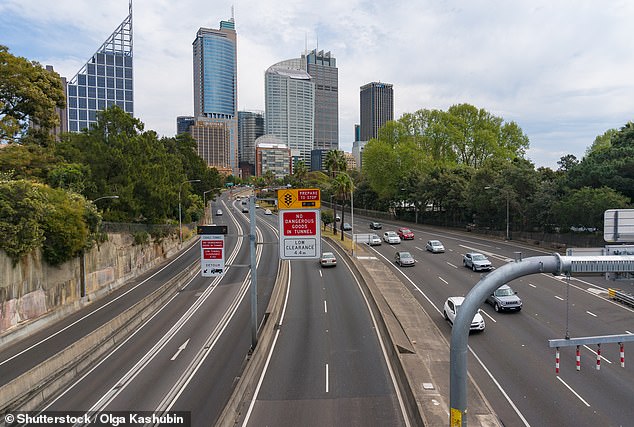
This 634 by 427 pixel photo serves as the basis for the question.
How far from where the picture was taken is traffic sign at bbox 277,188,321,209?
1859 centimetres

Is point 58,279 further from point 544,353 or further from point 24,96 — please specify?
point 544,353

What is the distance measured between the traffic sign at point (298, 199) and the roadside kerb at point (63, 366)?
12.2 metres

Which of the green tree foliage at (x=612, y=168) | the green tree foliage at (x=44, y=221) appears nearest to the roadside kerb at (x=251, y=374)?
the green tree foliage at (x=44, y=221)

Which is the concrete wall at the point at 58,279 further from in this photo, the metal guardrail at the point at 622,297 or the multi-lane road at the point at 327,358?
the metal guardrail at the point at 622,297

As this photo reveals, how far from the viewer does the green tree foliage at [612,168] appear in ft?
142

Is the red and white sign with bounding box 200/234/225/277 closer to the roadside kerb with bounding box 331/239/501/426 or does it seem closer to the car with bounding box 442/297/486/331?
the roadside kerb with bounding box 331/239/501/426

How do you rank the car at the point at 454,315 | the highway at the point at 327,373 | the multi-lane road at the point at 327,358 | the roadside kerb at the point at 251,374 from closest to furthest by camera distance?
the roadside kerb at the point at 251,374 < the highway at the point at 327,373 < the multi-lane road at the point at 327,358 < the car at the point at 454,315

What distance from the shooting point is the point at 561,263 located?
280 inches

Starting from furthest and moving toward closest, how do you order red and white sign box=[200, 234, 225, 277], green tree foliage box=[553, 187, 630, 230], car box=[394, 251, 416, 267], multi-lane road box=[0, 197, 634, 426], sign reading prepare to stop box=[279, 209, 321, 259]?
car box=[394, 251, 416, 267] < green tree foliage box=[553, 187, 630, 230] < red and white sign box=[200, 234, 225, 277] < sign reading prepare to stop box=[279, 209, 321, 259] < multi-lane road box=[0, 197, 634, 426]

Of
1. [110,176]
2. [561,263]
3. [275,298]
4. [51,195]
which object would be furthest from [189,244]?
[561,263]

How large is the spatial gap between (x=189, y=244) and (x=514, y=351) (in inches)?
2171

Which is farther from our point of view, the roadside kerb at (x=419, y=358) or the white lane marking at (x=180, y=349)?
the white lane marking at (x=180, y=349)

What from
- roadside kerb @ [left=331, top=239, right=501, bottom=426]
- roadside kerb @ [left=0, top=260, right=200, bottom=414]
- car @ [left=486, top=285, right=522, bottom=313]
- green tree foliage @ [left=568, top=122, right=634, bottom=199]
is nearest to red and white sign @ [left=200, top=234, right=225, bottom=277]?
roadside kerb @ [left=0, top=260, right=200, bottom=414]

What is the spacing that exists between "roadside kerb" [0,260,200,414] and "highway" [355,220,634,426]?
1747cm
